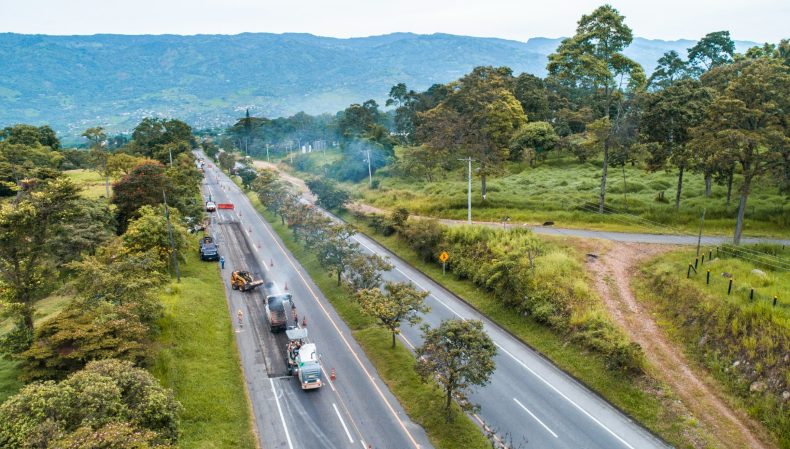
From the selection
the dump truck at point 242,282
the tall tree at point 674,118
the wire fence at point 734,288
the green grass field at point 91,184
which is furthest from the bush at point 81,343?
the green grass field at point 91,184

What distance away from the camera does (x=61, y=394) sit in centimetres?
1562

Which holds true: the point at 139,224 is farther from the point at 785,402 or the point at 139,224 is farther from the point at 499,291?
the point at 785,402

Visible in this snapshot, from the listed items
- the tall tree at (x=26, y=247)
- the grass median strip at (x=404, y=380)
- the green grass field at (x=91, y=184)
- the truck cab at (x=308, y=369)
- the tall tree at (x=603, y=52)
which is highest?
the tall tree at (x=603, y=52)

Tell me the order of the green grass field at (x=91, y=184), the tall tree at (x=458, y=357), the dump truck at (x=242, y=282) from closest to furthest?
the tall tree at (x=458, y=357) → the dump truck at (x=242, y=282) → the green grass field at (x=91, y=184)

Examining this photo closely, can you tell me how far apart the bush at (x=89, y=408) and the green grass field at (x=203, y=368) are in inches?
77.7

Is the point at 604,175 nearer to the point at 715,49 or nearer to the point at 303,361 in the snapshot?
the point at 303,361

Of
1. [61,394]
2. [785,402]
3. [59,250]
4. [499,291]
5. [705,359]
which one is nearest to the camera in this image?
[61,394]

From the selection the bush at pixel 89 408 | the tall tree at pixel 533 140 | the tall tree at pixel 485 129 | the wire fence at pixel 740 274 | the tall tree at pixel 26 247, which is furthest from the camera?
the tall tree at pixel 533 140

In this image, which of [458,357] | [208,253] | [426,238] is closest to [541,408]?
[458,357]

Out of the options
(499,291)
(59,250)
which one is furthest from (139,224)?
(499,291)

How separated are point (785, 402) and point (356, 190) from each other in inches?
2425

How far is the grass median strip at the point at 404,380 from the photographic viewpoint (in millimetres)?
19312

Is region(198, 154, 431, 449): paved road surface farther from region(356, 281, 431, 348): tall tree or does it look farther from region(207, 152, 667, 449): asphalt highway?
region(356, 281, 431, 348): tall tree

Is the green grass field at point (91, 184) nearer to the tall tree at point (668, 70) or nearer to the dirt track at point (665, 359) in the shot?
the dirt track at point (665, 359)
